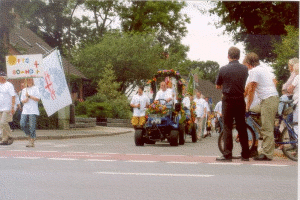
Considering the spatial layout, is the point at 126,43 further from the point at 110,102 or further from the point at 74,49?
the point at 110,102

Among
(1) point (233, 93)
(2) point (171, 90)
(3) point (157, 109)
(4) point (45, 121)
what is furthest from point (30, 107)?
(4) point (45, 121)

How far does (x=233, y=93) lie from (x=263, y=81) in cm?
81

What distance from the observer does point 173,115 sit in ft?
58.8

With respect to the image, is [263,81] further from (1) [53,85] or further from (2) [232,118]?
(1) [53,85]

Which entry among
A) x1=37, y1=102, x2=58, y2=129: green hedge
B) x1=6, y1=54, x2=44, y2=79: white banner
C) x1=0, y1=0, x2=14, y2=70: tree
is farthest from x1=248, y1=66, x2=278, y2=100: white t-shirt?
x1=37, y1=102, x2=58, y2=129: green hedge

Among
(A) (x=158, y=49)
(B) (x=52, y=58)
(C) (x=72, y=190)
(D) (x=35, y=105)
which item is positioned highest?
(A) (x=158, y=49)

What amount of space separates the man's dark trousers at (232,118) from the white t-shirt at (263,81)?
61 centimetres

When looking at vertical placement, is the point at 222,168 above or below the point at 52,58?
below

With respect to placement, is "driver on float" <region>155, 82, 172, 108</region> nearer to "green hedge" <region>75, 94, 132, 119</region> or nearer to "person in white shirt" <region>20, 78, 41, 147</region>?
"person in white shirt" <region>20, 78, 41, 147</region>

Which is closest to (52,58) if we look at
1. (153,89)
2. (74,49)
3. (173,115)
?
(153,89)

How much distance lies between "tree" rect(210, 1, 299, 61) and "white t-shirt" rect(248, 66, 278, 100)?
1.17 m

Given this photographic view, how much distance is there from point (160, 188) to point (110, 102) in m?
34.6

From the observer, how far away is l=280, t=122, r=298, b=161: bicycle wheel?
10562mm

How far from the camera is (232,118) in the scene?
1023cm
